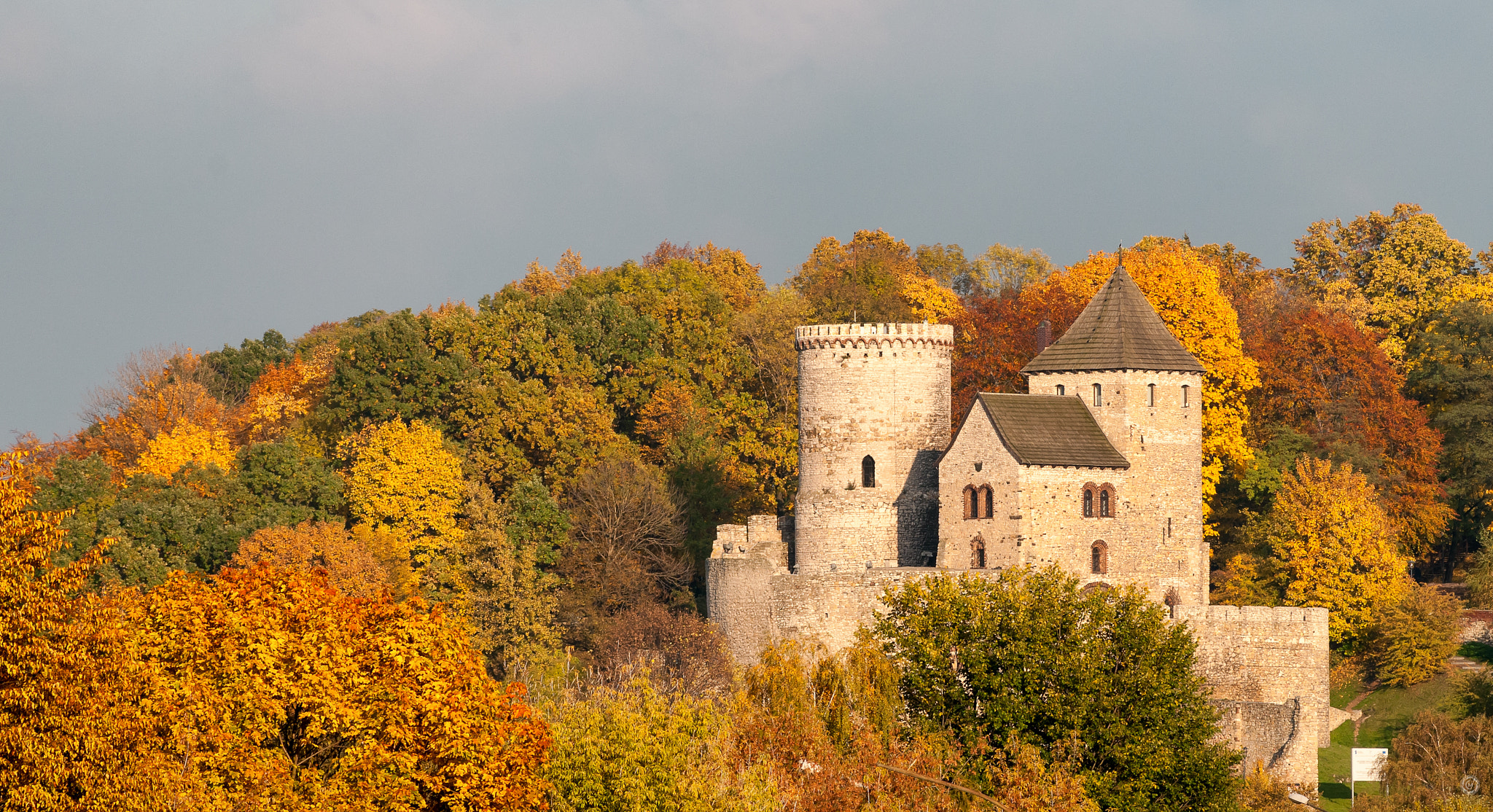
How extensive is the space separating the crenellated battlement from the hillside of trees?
31.1 ft

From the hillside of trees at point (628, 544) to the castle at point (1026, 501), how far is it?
8.91 ft

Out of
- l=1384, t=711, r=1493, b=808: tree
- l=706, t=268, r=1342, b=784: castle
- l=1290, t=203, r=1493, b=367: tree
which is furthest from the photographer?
l=1290, t=203, r=1493, b=367: tree

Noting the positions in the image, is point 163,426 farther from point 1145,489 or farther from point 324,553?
point 1145,489

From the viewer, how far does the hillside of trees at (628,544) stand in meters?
35.4

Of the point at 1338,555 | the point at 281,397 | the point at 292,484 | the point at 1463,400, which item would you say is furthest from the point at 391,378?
the point at 1463,400

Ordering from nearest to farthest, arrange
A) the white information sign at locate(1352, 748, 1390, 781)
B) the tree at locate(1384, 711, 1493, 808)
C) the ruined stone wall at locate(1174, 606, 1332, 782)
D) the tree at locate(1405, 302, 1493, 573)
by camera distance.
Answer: the tree at locate(1384, 711, 1493, 808) < the white information sign at locate(1352, 748, 1390, 781) < the ruined stone wall at locate(1174, 606, 1332, 782) < the tree at locate(1405, 302, 1493, 573)

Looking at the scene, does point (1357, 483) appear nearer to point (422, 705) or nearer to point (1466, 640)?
point (1466, 640)

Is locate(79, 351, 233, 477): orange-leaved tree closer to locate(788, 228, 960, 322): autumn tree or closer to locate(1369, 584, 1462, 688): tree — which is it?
locate(788, 228, 960, 322): autumn tree

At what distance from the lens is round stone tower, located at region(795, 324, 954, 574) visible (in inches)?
2247

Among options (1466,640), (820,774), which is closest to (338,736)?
(820,774)

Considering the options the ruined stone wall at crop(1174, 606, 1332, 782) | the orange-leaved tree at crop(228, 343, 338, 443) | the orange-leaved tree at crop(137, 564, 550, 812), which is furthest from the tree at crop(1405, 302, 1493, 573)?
the orange-leaved tree at crop(228, 343, 338, 443)

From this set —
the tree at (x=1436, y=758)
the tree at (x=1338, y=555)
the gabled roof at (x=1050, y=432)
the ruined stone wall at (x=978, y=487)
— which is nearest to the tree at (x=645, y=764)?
the ruined stone wall at (x=978, y=487)

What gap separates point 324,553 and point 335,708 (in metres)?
27.5

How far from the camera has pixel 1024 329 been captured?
71688mm
